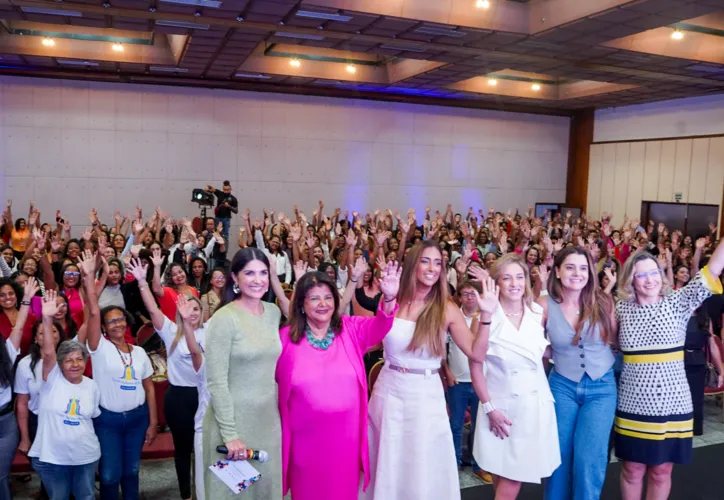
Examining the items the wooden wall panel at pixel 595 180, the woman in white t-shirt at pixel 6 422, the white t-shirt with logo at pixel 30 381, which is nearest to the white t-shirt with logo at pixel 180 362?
the white t-shirt with logo at pixel 30 381

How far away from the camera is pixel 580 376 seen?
291cm

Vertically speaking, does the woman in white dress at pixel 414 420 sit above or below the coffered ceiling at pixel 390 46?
below

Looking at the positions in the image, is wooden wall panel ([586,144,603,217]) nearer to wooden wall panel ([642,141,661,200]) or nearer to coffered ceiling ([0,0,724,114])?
wooden wall panel ([642,141,661,200])

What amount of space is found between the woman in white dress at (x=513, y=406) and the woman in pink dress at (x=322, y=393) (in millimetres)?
567

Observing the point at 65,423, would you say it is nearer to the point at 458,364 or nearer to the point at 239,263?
the point at 239,263

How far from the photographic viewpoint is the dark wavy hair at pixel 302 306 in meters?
2.63

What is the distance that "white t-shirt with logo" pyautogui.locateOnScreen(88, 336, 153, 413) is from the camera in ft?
10.5

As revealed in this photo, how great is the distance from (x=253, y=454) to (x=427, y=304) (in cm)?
102

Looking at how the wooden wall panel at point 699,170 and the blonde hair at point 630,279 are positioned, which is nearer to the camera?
the blonde hair at point 630,279

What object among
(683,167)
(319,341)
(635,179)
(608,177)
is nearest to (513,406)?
(319,341)

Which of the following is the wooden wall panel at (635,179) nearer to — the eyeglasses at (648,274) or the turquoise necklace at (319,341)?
the eyeglasses at (648,274)

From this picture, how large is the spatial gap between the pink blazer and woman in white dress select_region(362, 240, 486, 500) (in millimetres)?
100

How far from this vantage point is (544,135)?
647 inches

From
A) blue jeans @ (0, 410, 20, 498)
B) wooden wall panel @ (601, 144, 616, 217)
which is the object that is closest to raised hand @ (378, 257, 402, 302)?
blue jeans @ (0, 410, 20, 498)
